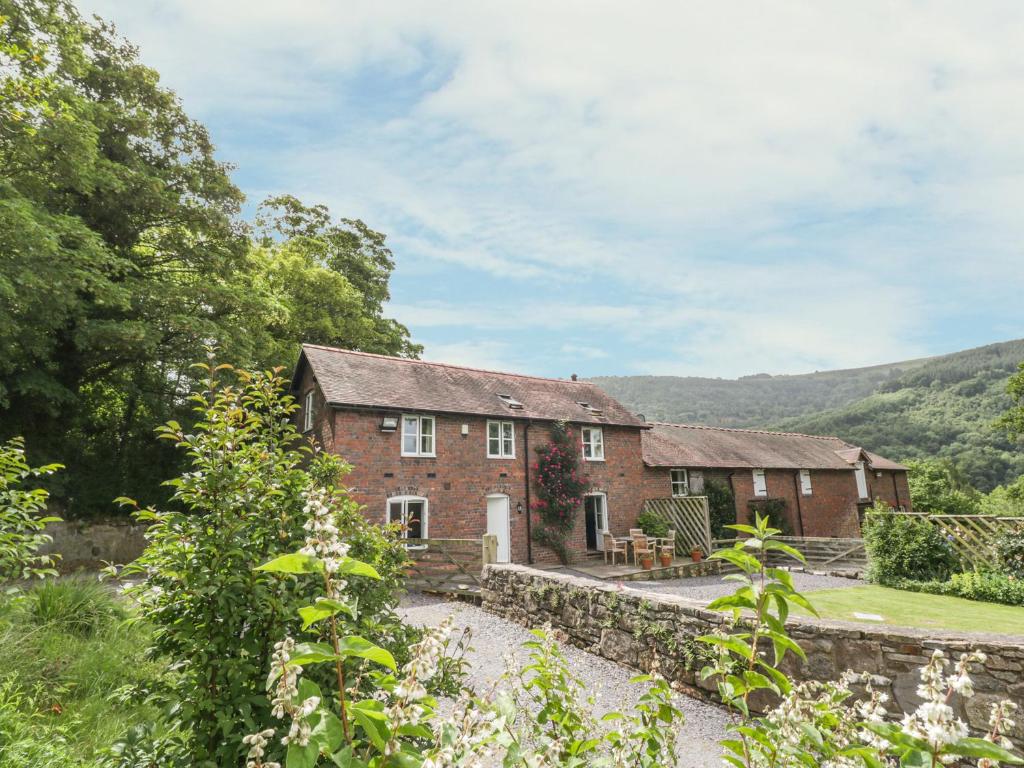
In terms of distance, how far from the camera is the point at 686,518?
22.5 meters

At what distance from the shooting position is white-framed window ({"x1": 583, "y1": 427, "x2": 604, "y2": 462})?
884 inches

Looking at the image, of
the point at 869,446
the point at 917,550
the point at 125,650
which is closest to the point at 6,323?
the point at 125,650

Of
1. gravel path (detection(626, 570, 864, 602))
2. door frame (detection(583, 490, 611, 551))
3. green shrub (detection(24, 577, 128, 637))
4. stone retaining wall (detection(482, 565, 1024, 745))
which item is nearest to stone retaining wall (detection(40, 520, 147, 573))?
green shrub (detection(24, 577, 128, 637))

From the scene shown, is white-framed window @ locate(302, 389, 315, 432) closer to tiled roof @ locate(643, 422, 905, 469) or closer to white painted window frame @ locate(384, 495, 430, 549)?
white painted window frame @ locate(384, 495, 430, 549)

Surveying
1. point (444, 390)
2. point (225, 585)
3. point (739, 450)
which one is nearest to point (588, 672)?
point (225, 585)

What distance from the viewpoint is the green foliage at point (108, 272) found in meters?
13.9

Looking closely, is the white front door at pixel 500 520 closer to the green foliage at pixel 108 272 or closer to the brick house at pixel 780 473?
the brick house at pixel 780 473

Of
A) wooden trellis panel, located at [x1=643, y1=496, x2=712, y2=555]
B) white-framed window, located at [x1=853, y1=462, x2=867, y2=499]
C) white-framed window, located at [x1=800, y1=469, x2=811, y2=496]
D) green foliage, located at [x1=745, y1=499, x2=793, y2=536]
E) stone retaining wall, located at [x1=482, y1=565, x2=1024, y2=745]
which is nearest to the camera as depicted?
stone retaining wall, located at [x1=482, y1=565, x2=1024, y2=745]

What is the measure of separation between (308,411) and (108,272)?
7.64 m

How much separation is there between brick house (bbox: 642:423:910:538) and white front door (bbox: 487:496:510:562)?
7512mm

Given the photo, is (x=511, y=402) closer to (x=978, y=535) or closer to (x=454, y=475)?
(x=454, y=475)

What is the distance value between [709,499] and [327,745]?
85.0 feet

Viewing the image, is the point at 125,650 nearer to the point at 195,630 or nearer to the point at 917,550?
the point at 195,630

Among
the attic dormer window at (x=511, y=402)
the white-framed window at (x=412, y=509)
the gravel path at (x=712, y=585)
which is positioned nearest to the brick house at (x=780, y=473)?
the gravel path at (x=712, y=585)
